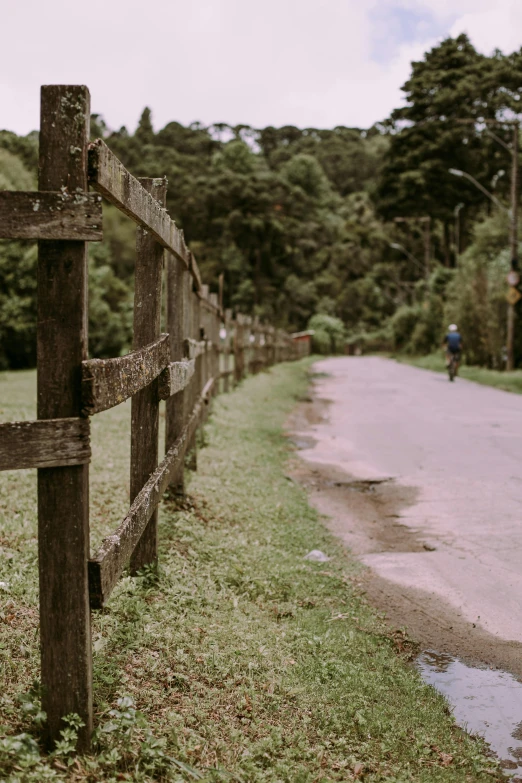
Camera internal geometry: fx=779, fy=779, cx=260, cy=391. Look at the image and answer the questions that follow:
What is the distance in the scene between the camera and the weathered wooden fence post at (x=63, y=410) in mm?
2520

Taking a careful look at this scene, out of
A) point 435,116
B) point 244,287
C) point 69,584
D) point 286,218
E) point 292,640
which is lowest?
point 292,640

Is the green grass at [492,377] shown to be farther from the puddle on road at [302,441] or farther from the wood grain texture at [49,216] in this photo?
the wood grain texture at [49,216]

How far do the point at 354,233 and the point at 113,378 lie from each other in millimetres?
74251

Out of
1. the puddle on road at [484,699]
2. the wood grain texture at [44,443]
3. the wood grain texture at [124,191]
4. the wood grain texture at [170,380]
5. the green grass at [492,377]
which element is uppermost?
the wood grain texture at [124,191]

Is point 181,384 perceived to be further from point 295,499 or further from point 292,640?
point 295,499

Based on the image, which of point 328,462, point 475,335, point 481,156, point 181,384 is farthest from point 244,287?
point 181,384

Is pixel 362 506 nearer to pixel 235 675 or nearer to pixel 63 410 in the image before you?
pixel 235 675

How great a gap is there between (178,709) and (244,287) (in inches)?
2076

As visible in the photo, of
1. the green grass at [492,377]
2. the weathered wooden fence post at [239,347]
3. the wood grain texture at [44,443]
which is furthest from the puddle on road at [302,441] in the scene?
the green grass at [492,377]

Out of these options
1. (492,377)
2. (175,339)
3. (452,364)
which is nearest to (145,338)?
(175,339)

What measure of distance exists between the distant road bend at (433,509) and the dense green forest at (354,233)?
14.2m

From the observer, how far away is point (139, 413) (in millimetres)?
4262

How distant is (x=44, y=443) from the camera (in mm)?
A: 2555

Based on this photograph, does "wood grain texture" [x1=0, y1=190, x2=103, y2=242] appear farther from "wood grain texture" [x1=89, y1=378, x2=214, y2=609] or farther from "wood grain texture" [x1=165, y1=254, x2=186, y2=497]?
"wood grain texture" [x1=165, y1=254, x2=186, y2=497]
